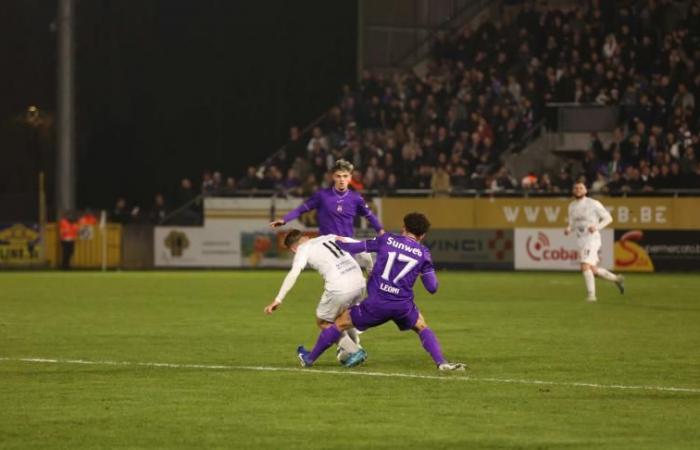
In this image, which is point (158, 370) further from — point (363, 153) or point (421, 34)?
point (421, 34)

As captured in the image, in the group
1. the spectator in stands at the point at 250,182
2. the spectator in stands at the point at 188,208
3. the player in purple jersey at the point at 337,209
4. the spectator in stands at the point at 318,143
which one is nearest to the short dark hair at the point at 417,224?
the player in purple jersey at the point at 337,209

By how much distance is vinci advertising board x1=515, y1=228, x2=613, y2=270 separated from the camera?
35.7 meters

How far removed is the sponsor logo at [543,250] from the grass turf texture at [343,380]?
10.7 metres

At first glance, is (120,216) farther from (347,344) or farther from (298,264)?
(298,264)

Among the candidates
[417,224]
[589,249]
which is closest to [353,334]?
[417,224]

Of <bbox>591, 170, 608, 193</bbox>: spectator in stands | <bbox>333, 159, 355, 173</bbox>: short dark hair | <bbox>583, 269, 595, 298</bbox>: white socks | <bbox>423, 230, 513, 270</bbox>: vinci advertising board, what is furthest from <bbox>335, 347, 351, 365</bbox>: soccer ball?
<bbox>591, 170, 608, 193</bbox>: spectator in stands

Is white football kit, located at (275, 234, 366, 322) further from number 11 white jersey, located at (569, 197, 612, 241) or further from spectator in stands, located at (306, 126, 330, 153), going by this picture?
spectator in stands, located at (306, 126, 330, 153)

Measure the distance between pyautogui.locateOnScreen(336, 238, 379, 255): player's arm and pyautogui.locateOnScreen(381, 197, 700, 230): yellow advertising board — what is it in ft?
73.6

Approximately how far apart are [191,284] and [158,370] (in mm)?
17216

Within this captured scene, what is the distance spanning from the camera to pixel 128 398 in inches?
466

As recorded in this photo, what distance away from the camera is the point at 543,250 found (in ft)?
118

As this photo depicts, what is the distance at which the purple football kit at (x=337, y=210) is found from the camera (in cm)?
1714

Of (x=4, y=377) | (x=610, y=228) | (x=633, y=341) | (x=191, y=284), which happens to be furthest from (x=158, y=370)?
(x=610, y=228)

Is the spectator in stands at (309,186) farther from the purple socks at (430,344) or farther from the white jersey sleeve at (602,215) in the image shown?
the purple socks at (430,344)
